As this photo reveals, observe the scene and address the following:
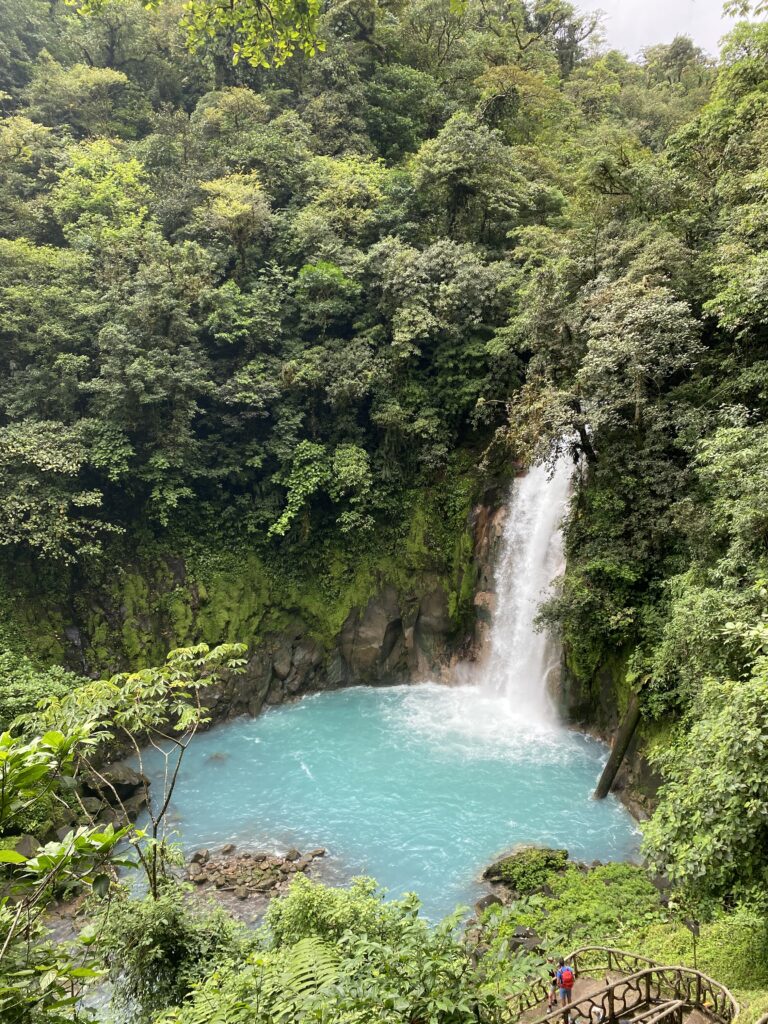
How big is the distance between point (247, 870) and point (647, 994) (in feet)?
24.4

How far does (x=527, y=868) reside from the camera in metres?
9.79

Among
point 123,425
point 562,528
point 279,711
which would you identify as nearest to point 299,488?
point 123,425

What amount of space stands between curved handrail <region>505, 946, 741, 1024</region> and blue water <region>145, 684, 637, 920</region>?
11.0ft

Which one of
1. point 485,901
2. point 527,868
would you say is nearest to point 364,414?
point 527,868

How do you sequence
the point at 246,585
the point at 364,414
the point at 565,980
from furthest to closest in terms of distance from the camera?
1. the point at 364,414
2. the point at 246,585
3. the point at 565,980

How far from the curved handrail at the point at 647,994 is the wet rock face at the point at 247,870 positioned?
485cm

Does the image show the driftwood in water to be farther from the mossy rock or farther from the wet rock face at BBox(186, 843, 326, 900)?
the wet rock face at BBox(186, 843, 326, 900)

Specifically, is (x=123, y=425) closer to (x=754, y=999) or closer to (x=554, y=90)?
(x=754, y=999)

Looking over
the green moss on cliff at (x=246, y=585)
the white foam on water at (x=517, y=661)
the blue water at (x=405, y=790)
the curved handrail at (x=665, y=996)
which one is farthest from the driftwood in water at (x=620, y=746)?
the green moss on cliff at (x=246, y=585)

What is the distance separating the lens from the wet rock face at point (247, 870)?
10.3m

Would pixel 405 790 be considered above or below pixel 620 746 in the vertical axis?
below

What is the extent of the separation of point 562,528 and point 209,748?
10206 millimetres

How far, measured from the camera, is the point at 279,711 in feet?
54.3

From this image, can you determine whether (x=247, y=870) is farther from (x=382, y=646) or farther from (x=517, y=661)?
(x=517, y=661)
